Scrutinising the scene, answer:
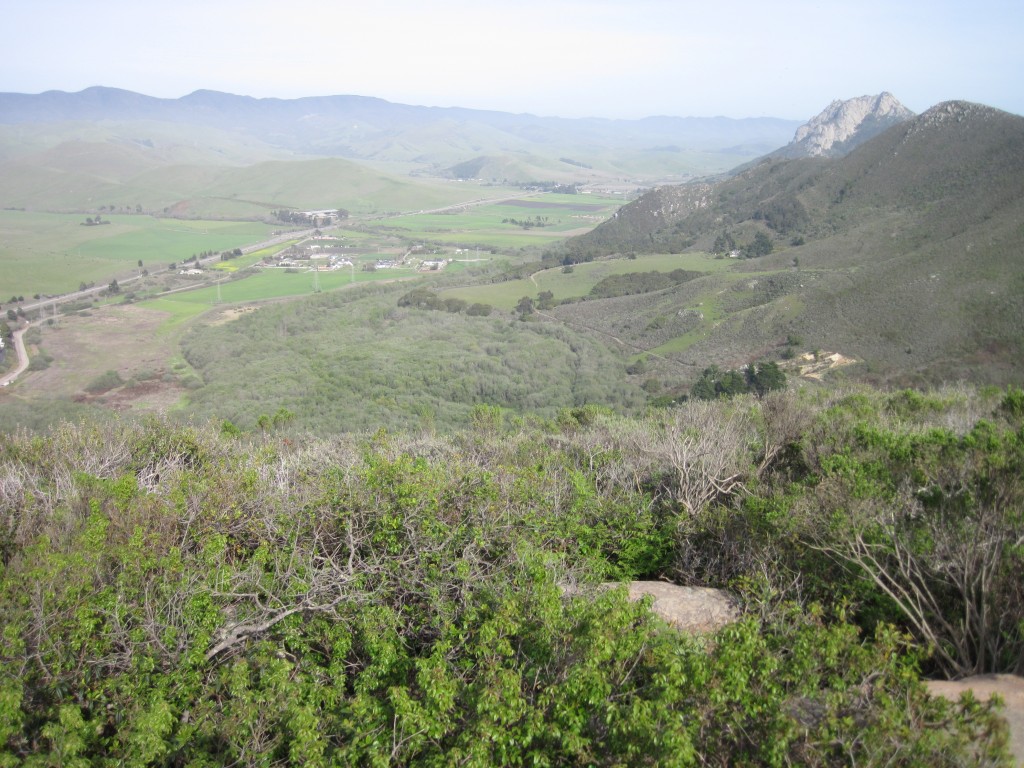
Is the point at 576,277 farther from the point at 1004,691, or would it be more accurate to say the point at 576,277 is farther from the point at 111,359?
the point at 1004,691

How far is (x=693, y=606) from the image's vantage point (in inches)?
435

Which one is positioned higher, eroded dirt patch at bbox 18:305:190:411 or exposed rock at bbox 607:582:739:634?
exposed rock at bbox 607:582:739:634

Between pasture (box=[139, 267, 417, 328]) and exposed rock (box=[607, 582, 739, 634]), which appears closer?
exposed rock (box=[607, 582, 739, 634])

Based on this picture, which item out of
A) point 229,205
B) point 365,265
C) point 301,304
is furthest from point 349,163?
point 301,304

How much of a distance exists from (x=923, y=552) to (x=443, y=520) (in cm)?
761

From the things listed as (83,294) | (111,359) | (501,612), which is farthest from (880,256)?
(83,294)

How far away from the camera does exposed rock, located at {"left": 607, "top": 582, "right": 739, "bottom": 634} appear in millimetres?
10431

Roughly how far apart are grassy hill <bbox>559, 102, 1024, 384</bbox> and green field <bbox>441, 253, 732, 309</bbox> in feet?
18.9

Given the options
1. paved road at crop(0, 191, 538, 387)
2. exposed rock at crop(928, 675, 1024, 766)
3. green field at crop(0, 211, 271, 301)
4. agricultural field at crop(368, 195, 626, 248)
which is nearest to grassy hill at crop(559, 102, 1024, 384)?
agricultural field at crop(368, 195, 626, 248)

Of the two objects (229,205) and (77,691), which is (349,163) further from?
(77,691)

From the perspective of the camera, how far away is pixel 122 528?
10.8 meters

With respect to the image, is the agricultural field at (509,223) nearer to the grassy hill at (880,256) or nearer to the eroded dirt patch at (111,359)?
the grassy hill at (880,256)

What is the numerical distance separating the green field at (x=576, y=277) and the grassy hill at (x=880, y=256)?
578cm

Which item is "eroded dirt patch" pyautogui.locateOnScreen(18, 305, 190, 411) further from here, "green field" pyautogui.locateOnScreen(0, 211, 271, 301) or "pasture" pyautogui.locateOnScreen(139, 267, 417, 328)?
"green field" pyautogui.locateOnScreen(0, 211, 271, 301)
